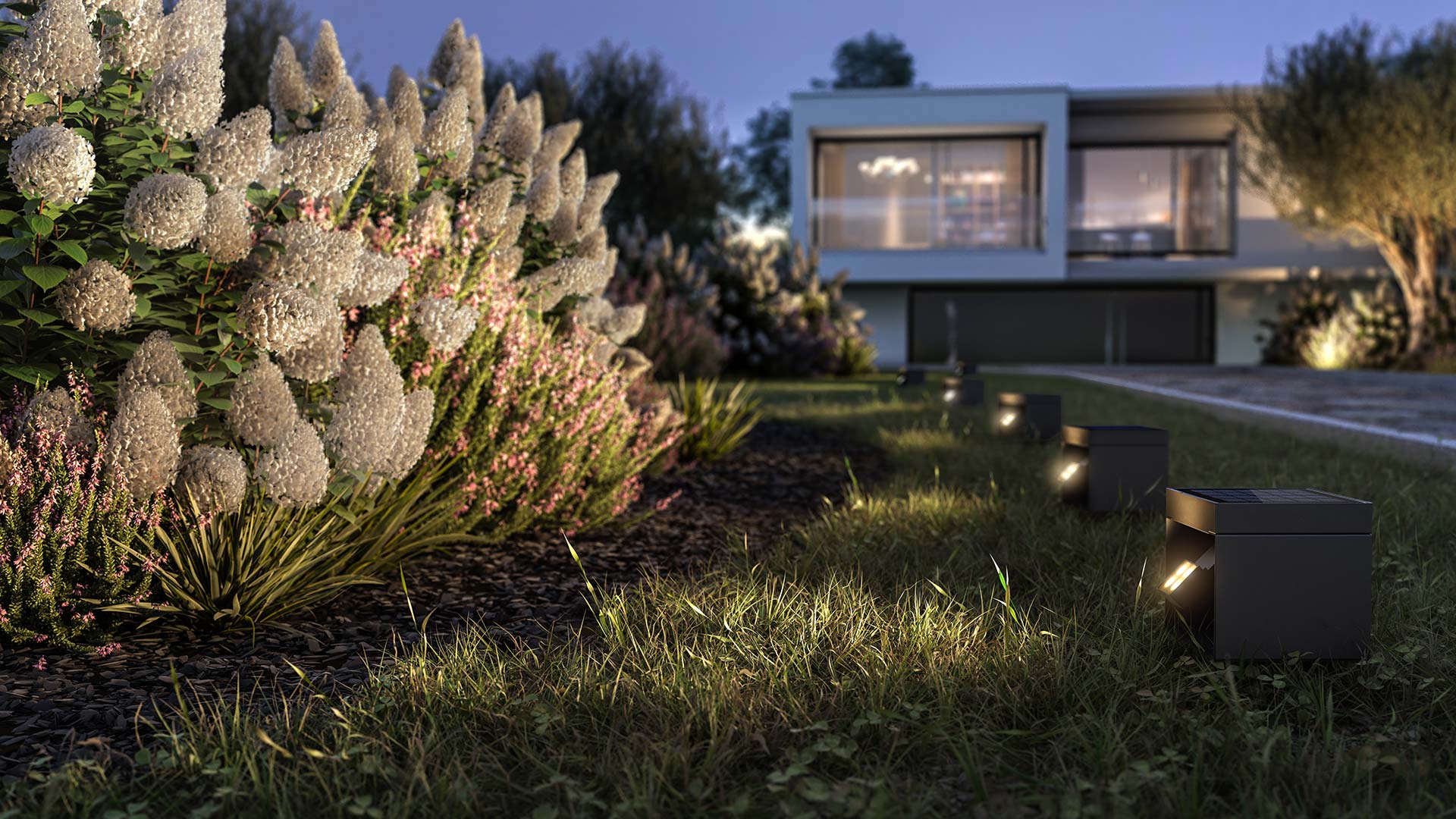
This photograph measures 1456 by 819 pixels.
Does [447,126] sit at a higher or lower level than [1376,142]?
lower

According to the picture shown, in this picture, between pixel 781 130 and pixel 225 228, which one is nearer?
pixel 225 228

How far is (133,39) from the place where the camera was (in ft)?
9.28

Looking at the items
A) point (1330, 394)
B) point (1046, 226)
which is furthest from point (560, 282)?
point (1046, 226)

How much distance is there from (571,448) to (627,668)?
1.94 meters

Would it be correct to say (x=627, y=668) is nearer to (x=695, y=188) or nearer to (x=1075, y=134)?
(x=695, y=188)

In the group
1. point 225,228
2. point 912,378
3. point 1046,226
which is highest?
point 1046,226

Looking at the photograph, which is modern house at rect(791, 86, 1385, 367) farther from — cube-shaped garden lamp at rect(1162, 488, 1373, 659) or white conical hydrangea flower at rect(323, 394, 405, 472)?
cube-shaped garden lamp at rect(1162, 488, 1373, 659)

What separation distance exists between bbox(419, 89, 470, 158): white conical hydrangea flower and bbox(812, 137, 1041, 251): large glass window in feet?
70.8

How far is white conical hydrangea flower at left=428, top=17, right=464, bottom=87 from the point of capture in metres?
4.83

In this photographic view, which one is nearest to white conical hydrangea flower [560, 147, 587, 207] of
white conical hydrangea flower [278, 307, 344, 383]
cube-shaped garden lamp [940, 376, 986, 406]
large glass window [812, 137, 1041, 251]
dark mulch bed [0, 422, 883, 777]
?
dark mulch bed [0, 422, 883, 777]

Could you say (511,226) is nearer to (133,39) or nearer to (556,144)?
(556,144)

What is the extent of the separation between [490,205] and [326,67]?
81 cm

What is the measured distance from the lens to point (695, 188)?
23.7 metres

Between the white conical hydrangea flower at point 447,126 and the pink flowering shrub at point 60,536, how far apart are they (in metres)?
1.58
